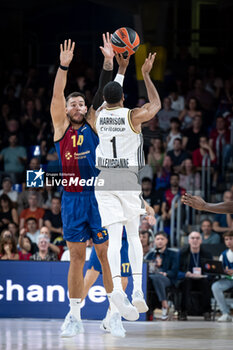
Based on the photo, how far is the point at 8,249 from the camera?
37.8 ft

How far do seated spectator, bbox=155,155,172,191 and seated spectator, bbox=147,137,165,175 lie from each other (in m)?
0.10

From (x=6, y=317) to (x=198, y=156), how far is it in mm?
4804

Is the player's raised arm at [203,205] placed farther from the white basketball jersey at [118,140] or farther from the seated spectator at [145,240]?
the seated spectator at [145,240]

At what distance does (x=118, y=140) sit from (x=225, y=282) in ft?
15.0

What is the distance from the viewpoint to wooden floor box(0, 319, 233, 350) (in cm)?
712

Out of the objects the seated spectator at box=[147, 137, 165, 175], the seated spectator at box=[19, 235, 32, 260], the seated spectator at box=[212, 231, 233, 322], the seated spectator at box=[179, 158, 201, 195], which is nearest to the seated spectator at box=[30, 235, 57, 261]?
the seated spectator at box=[19, 235, 32, 260]

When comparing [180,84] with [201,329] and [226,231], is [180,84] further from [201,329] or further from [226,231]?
[201,329]

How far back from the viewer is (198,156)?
44.2 ft

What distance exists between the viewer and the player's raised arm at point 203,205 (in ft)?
24.2

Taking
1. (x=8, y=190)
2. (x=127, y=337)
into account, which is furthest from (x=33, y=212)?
(x=127, y=337)

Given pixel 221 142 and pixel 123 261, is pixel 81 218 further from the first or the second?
pixel 221 142

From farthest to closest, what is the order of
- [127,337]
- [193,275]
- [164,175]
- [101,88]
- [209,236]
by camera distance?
[164,175] → [209,236] → [193,275] → [101,88] → [127,337]

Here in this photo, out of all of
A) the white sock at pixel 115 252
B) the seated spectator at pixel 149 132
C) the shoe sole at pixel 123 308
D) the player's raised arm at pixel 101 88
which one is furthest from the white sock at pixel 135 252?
the seated spectator at pixel 149 132

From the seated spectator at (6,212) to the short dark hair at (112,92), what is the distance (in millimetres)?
5163
